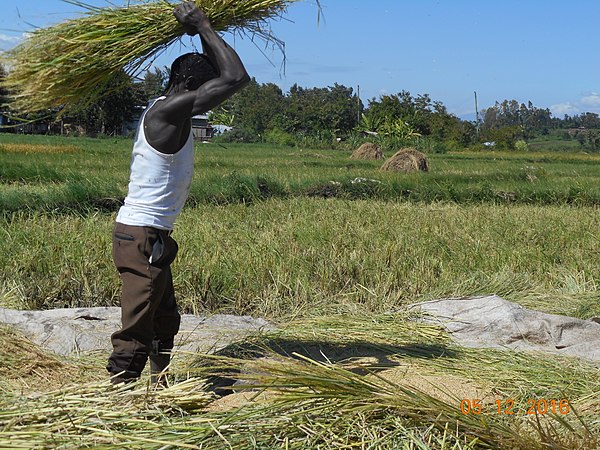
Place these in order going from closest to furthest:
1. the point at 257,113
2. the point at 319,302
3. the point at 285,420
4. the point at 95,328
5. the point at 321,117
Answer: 1. the point at 285,420
2. the point at 95,328
3. the point at 319,302
4. the point at 321,117
5. the point at 257,113

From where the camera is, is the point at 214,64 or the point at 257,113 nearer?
the point at 214,64

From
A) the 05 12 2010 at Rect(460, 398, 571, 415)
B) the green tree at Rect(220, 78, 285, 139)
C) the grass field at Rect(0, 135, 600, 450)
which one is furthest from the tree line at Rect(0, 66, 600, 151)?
the 05 12 2010 at Rect(460, 398, 571, 415)

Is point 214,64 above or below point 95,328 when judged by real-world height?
above

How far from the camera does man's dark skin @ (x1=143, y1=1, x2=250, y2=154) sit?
333 centimetres

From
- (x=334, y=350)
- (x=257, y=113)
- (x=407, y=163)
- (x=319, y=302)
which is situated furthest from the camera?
(x=257, y=113)

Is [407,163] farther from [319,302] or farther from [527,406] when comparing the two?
[527,406]

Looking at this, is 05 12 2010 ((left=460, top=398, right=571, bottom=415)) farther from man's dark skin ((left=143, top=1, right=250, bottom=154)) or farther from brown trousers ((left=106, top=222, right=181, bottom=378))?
man's dark skin ((left=143, top=1, right=250, bottom=154))

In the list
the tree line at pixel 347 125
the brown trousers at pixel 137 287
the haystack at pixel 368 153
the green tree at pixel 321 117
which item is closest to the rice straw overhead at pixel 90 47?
the brown trousers at pixel 137 287

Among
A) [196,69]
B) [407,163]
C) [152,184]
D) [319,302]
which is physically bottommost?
[319,302]

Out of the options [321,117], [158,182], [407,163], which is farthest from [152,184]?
[321,117]

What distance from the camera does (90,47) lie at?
3.62 metres

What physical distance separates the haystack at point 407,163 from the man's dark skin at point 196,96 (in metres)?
16.1

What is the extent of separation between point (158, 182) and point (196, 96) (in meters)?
0.39

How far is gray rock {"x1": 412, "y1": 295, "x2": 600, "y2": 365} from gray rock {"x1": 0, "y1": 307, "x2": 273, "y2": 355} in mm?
1094
